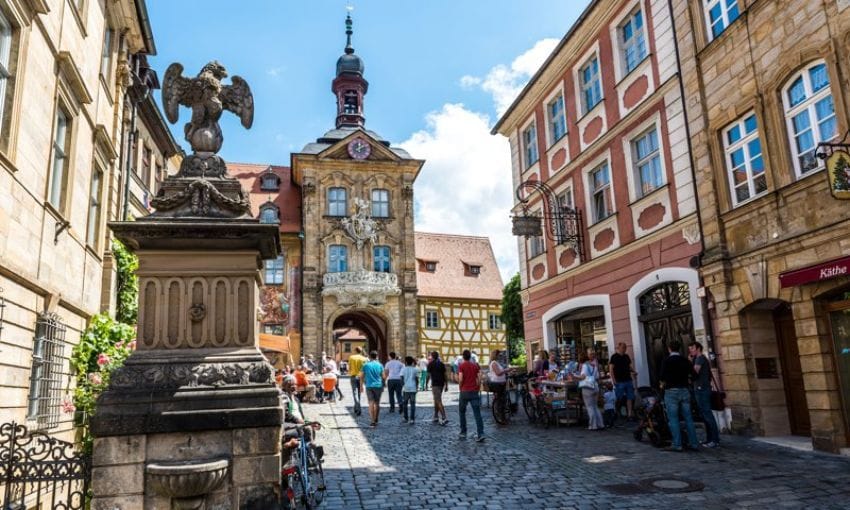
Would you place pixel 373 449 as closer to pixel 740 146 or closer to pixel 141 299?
pixel 141 299

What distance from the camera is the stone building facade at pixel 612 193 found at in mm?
12594

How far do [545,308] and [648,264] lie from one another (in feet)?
17.5

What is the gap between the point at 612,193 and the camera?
A: 48.8 ft

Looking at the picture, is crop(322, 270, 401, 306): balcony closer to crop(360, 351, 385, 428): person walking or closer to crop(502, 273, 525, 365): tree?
crop(502, 273, 525, 365): tree

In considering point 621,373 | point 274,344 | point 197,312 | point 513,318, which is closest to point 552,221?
point 621,373

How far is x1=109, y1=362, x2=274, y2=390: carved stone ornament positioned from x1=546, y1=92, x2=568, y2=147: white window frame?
13.9 metres

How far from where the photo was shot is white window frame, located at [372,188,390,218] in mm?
35094

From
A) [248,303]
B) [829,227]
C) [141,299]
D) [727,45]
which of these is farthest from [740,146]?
[141,299]

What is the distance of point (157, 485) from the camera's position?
4512 mm

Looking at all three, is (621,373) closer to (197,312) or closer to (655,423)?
(655,423)

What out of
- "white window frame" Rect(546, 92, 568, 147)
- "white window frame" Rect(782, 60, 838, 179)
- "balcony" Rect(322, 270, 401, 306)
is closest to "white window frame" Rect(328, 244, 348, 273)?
"balcony" Rect(322, 270, 401, 306)

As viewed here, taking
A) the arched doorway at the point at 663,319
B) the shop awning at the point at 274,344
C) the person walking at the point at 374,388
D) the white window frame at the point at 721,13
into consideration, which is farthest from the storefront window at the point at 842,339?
the shop awning at the point at 274,344

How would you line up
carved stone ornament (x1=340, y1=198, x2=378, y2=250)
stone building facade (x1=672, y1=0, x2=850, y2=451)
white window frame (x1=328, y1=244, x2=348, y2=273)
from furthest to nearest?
carved stone ornament (x1=340, y1=198, x2=378, y2=250) → white window frame (x1=328, y1=244, x2=348, y2=273) → stone building facade (x1=672, y1=0, x2=850, y2=451)

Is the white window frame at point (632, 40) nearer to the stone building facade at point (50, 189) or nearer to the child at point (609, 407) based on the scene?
the child at point (609, 407)
